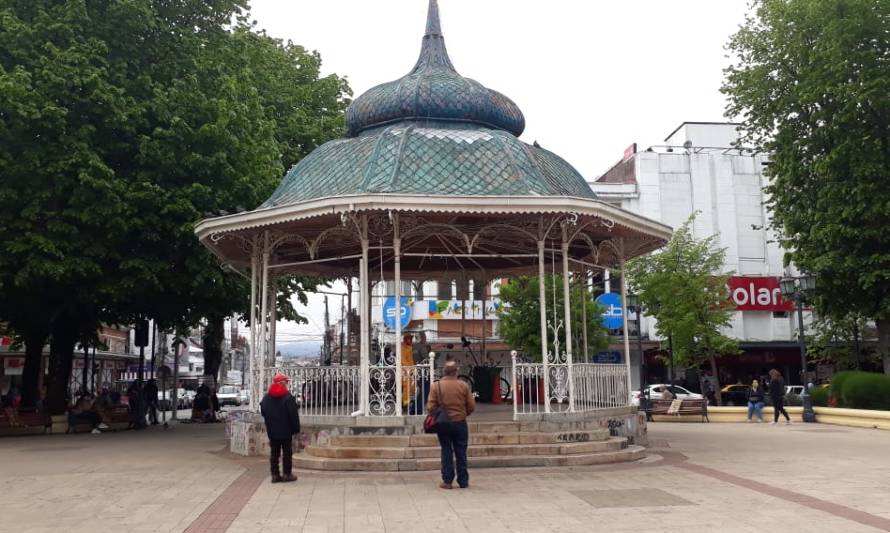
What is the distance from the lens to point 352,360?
17688 mm

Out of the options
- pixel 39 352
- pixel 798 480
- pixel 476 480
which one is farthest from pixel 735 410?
pixel 39 352

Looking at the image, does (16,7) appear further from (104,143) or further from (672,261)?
(672,261)

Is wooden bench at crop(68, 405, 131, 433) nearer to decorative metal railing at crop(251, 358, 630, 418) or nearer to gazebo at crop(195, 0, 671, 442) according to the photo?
gazebo at crop(195, 0, 671, 442)

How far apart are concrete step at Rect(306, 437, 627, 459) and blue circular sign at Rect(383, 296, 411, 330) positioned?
7.55 feet

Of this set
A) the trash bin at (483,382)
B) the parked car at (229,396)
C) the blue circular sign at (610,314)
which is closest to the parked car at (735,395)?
→ the blue circular sign at (610,314)

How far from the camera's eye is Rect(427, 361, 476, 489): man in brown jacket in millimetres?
9562

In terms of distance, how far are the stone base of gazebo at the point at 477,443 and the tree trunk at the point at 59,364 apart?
12183 millimetres

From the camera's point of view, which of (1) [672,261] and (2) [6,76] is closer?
(2) [6,76]

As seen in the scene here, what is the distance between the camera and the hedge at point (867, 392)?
22422 mm

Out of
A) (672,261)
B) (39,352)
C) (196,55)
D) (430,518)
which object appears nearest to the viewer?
(430,518)

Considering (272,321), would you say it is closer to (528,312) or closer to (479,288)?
(479,288)

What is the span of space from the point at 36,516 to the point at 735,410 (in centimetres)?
2165

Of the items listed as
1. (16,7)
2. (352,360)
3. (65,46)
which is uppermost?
(16,7)

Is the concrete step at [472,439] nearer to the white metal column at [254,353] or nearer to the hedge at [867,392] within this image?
the white metal column at [254,353]
